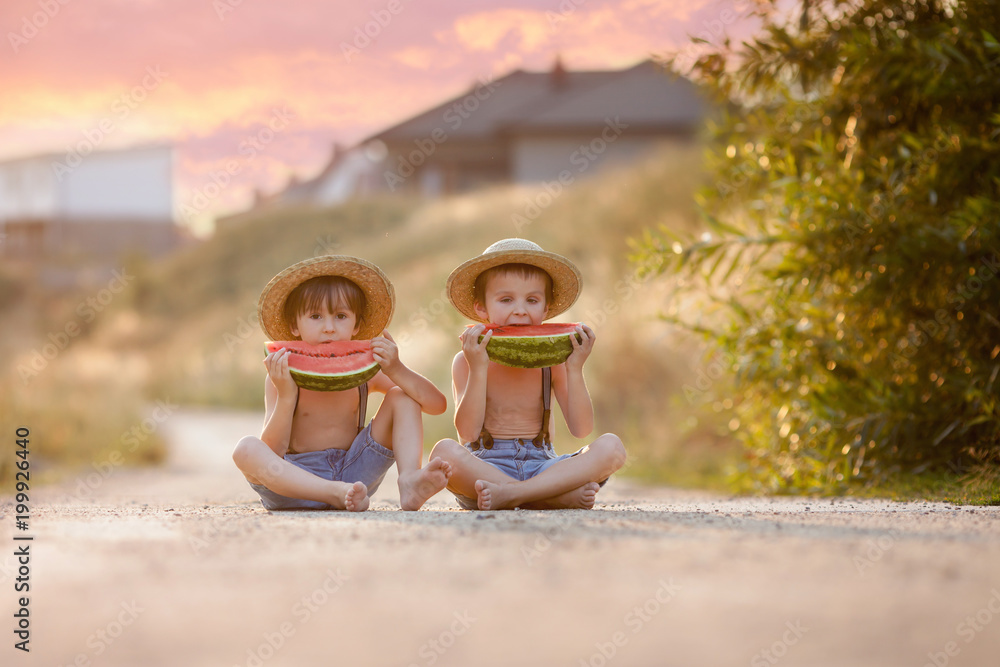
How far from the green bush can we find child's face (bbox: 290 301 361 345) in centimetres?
278

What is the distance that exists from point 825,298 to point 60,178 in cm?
3874

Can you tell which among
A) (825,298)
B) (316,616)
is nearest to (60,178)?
(825,298)

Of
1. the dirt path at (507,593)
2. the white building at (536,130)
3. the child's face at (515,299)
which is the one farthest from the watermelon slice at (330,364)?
the white building at (536,130)

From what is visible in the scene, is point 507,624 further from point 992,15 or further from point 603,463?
point 992,15

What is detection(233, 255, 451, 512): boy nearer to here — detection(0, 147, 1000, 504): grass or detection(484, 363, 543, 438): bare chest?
detection(484, 363, 543, 438): bare chest

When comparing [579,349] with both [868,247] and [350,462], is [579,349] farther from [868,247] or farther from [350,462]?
[868,247]

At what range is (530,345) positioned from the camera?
14.9ft

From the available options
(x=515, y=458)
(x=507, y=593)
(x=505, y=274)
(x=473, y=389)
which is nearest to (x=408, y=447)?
(x=473, y=389)

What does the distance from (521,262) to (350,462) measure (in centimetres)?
137

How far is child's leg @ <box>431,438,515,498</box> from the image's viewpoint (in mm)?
4457

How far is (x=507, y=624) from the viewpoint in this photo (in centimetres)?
240

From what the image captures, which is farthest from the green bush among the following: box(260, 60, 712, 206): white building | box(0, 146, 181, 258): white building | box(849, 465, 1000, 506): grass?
box(0, 146, 181, 258): white building

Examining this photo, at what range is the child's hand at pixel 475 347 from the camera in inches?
177

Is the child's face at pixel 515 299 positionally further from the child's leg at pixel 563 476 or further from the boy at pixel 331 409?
the child's leg at pixel 563 476
